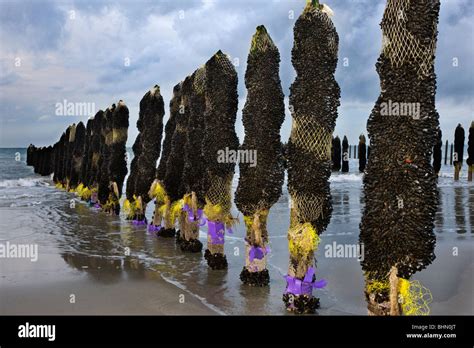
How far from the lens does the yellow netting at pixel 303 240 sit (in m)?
8.79

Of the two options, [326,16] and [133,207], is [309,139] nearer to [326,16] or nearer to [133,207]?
[326,16]

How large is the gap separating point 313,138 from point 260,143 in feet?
5.45

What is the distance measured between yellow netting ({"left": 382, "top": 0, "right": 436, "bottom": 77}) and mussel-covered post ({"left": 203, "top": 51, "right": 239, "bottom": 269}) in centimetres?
524

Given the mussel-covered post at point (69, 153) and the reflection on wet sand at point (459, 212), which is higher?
the mussel-covered post at point (69, 153)

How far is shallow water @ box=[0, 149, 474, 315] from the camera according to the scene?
31.9ft

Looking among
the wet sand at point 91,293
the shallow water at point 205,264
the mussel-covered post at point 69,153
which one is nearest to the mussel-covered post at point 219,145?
the shallow water at point 205,264

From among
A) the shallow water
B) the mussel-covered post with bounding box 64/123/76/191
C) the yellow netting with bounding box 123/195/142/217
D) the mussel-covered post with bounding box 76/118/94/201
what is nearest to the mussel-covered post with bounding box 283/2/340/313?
the shallow water

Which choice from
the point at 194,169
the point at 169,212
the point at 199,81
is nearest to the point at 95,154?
the point at 169,212

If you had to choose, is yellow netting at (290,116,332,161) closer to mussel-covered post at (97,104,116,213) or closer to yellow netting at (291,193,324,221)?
yellow netting at (291,193,324,221)

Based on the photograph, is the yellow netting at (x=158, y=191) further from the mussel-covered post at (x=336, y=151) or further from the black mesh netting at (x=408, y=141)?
the mussel-covered post at (x=336, y=151)

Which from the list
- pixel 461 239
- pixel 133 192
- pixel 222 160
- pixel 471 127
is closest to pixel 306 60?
pixel 222 160

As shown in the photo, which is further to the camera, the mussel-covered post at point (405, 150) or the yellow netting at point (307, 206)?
the yellow netting at point (307, 206)

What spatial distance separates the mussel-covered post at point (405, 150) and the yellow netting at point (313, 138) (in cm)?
154
